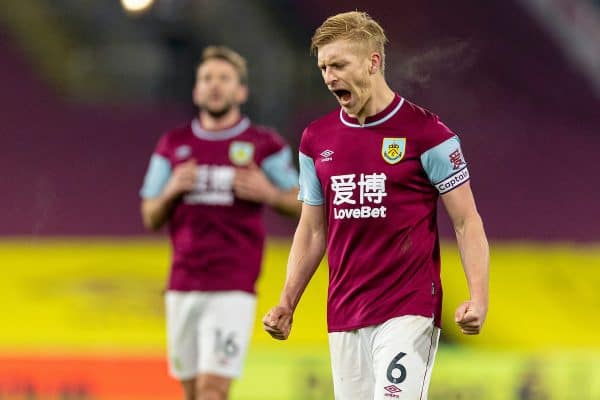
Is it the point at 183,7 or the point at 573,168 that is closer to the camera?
the point at 573,168

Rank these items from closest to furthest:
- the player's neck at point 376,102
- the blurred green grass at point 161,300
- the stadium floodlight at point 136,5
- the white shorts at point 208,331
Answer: the player's neck at point 376,102
the white shorts at point 208,331
the blurred green grass at point 161,300
the stadium floodlight at point 136,5

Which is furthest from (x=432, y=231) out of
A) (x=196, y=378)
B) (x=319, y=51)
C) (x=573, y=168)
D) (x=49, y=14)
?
(x=49, y=14)

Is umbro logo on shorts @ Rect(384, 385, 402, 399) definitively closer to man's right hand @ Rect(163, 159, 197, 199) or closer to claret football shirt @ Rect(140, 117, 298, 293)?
claret football shirt @ Rect(140, 117, 298, 293)

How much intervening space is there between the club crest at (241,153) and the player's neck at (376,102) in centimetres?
236

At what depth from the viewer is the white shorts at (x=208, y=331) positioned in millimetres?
6441

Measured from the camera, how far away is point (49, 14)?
11.7m

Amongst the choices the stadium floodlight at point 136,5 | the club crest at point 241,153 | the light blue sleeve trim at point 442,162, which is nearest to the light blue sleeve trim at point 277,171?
the club crest at point 241,153

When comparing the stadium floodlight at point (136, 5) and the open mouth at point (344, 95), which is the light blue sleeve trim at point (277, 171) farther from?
the stadium floodlight at point (136, 5)

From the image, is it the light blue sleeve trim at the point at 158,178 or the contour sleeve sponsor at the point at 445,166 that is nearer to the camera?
the contour sleeve sponsor at the point at 445,166

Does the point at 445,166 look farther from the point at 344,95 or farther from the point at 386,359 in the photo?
the point at 386,359

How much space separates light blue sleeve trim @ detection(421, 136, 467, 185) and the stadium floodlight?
7.22 meters

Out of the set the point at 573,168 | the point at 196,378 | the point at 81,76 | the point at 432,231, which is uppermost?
the point at 81,76

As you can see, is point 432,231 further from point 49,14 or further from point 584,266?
point 49,14

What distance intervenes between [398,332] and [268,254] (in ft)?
18.6
